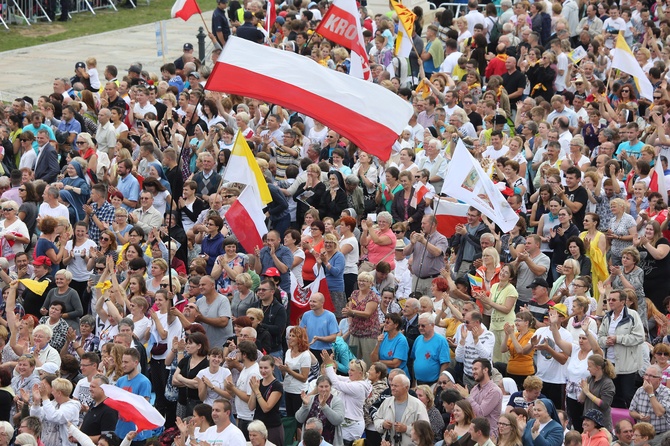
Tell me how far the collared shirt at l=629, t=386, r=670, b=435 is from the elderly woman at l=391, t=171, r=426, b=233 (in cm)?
482

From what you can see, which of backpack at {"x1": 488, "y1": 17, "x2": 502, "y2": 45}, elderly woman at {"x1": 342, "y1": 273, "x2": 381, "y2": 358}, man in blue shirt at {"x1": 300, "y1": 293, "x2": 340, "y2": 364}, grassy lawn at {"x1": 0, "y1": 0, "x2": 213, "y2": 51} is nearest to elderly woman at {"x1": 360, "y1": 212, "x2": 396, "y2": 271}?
elderly woman at {"x1": 342, "y1": 273, "x2": 381, "y2": 358}

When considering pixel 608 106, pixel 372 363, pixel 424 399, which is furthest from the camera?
pixel 608 106

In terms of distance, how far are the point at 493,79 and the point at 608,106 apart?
2.06 m

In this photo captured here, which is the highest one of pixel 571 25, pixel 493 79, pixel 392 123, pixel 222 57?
pixel 222 57

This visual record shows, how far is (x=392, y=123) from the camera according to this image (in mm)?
13344

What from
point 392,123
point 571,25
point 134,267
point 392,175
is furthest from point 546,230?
point 571,25

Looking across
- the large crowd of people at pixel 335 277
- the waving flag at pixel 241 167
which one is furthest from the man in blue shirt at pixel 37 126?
the waving flag at pixel 241 167

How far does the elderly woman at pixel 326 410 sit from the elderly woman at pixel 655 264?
4.43 meters

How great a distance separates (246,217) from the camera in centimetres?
1462

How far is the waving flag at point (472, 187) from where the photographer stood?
1490 cm

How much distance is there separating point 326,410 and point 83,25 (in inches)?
947

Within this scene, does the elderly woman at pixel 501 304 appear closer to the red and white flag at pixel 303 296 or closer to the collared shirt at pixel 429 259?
the collared shirt at pixel 429 259

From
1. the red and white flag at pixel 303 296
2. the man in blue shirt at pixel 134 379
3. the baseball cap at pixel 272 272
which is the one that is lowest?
the red and white flag at pixel 303 296

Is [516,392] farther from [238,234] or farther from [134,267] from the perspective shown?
[134,267]
